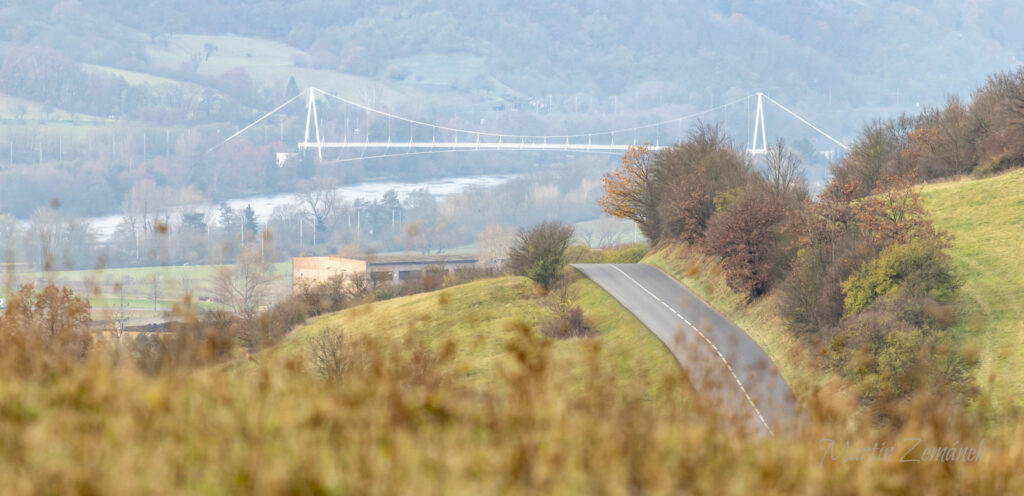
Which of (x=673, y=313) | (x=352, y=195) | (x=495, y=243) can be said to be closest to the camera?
(x=673, y=313)

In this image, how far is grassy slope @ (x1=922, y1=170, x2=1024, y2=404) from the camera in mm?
20906

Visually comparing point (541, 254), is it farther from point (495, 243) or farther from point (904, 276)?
point (495, 243)

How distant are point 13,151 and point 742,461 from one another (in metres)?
207

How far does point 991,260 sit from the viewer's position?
93.6ft

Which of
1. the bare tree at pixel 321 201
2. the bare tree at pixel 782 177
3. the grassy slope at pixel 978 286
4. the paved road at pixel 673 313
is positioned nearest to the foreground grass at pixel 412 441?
the grassy slope at pixel 978 286

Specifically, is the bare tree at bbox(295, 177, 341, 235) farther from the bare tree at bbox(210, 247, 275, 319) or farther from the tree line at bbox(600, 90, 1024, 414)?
the tree line at bbox(600, 90, 1024, 414)

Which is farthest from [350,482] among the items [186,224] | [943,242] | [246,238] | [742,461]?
[186,224]

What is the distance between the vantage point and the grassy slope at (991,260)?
20.9m

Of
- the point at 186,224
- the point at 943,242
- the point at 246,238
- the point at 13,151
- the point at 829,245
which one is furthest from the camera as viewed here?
the point at 13,151

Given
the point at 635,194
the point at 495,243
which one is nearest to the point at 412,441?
the point at 635,194

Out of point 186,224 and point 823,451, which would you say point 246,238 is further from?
point 823,451

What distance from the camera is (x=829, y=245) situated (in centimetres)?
3062

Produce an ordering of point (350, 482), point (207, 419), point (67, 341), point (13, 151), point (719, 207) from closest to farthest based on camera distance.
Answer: point (350, 482), point (207, 419), point (67, 341), point (719, 207), point (13, 151)

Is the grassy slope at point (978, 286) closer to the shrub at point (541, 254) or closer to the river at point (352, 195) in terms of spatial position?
the shrub at point (541, 254)
